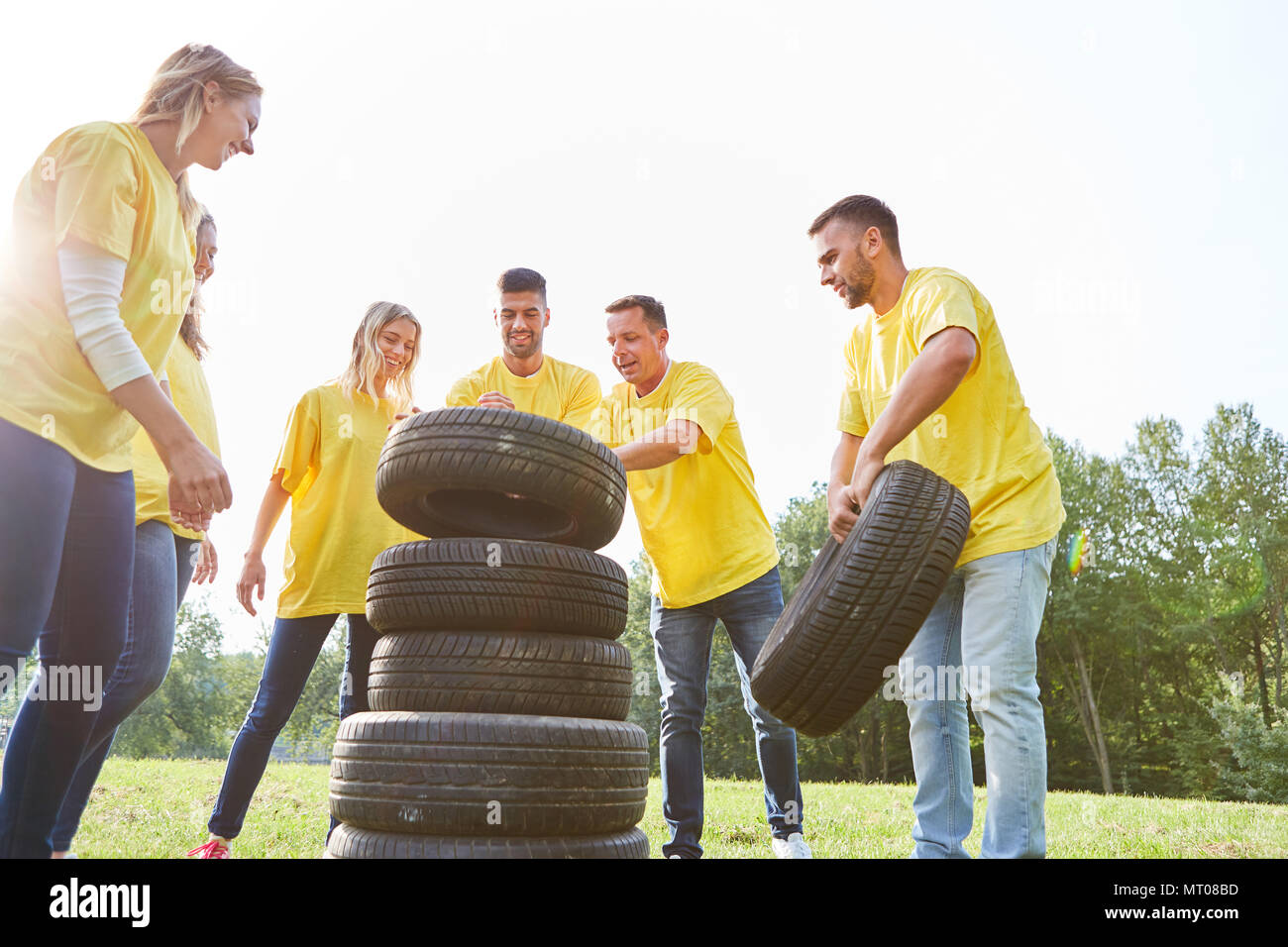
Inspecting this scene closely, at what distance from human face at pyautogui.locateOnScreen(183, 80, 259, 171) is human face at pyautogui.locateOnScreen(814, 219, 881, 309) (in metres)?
2.28

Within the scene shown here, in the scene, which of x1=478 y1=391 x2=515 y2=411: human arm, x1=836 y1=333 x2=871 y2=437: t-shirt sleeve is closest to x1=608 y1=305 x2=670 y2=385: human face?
x1=478 y1=391 x2=515 y2=411: human arm

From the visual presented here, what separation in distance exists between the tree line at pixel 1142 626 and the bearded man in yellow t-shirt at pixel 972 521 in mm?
32225

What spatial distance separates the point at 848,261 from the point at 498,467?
5.67ft

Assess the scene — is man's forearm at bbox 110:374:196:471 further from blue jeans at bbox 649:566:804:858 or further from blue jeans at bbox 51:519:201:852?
blue jeans at bbox 649:566:804:858

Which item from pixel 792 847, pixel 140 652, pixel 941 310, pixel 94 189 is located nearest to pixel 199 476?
pixel 94 189

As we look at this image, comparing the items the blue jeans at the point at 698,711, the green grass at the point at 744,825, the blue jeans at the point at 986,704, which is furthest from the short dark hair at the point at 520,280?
the green grass at the point at 744,825

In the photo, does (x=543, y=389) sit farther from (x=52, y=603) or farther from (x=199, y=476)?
(x=52, y=603)

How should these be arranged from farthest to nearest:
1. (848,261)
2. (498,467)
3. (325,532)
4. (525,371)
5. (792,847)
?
(525,371), (325,532), (792,847), (848,261), (498,467)

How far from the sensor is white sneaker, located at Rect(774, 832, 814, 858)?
4.29 m

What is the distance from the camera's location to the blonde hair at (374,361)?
15.2 ft

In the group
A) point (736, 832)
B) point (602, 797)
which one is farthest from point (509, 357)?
point (736, 832)

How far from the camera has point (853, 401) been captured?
160 inches
